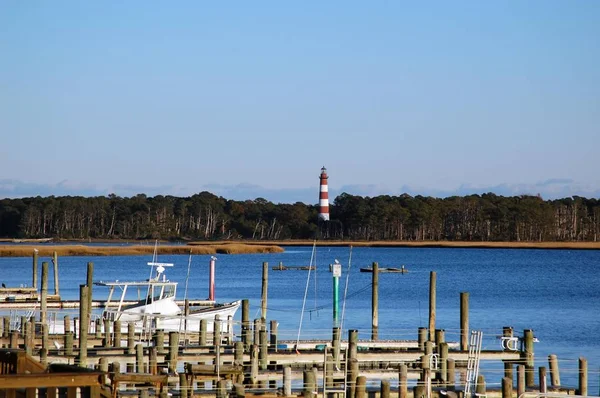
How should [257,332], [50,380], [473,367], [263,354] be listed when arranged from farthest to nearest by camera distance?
[257,332], [263,354], [473,367], [50,380]

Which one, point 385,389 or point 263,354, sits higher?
point 263,354

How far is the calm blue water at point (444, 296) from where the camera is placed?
154 ft

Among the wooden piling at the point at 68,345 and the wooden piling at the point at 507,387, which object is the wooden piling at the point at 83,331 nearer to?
the wooden piling at the point at 68,345

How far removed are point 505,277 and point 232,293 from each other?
3738 cm

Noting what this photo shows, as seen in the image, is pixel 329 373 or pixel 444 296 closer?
pixel 329 373

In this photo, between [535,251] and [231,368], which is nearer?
[231,368]

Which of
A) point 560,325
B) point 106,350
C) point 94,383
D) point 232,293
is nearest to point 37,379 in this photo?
point 94,383

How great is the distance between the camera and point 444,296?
250 ft

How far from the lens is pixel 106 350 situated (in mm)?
29188

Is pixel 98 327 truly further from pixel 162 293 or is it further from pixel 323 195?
pixel 323 195

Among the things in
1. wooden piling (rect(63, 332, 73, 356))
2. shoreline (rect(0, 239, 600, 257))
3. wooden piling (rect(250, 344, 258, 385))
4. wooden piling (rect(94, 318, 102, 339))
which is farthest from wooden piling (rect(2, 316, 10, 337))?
shoreline (rect(0, 239, 600, 257))

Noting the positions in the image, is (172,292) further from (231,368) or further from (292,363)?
(231,368)

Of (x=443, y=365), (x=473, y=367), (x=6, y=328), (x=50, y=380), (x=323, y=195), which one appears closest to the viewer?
(x=50, y=380)

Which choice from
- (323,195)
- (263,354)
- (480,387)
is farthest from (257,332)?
(323,195)
